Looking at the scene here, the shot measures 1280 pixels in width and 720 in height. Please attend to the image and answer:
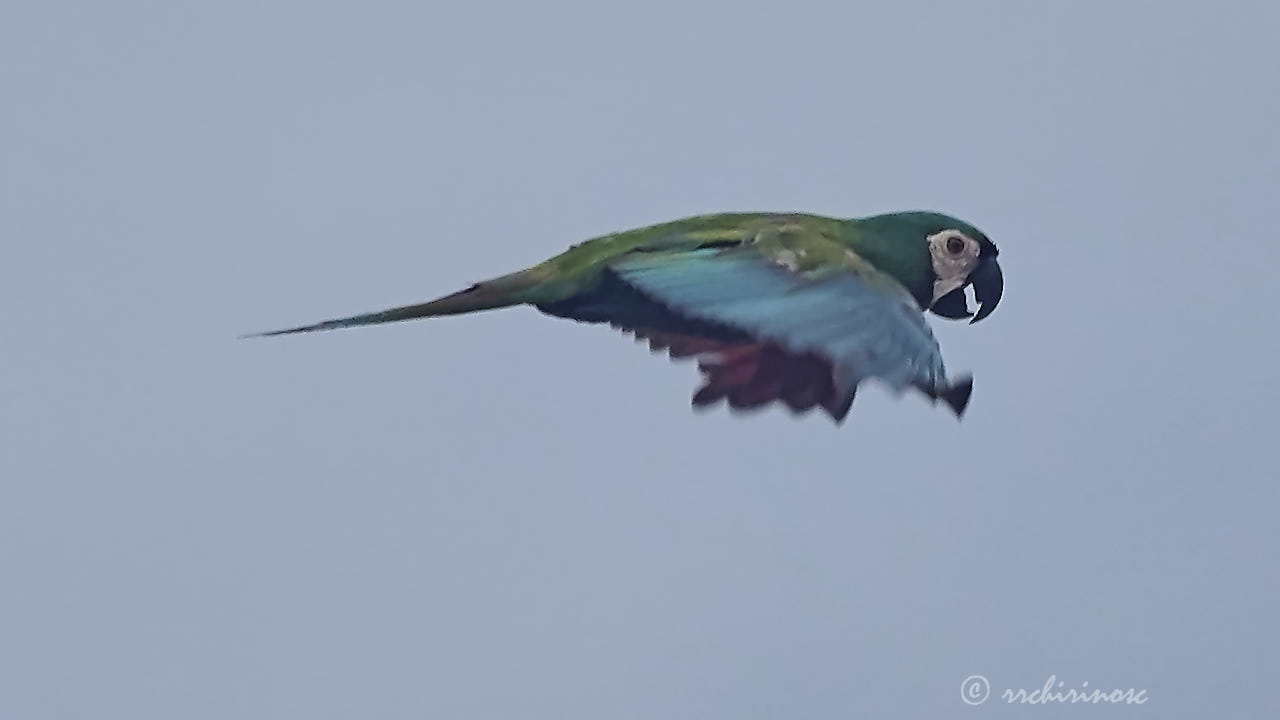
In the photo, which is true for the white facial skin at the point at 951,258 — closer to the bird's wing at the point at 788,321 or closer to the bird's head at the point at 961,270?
the bird's head at the point at 961,270

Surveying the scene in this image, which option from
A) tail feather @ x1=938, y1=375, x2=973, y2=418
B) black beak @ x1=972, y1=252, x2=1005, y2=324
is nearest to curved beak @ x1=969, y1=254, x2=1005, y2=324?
black beak @ x1=972, y1=252, x2=1005, y2=324

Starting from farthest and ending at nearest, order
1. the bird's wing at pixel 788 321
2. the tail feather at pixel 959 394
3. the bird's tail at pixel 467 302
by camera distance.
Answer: the bird's tail at pixel 467 302 < the bird's wing at pixel 788 321 < the tail feather at pixel 959 394

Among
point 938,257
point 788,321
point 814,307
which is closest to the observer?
point 788,321

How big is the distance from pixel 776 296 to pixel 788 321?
0.76 feet

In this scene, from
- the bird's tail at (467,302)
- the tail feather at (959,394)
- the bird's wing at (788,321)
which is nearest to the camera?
the tail feather at (959,394)

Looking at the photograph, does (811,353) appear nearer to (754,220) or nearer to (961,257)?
(754,220)

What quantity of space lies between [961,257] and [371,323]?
2.52m

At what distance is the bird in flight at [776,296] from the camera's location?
7.12 metres

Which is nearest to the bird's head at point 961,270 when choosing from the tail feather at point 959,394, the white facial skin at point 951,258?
the white facial skin at point 951,258

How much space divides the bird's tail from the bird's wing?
17.4 inches

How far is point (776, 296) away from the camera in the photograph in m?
7.40

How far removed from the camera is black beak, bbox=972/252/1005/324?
28.9 feet

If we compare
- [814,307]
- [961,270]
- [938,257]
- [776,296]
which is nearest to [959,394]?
[814,307]

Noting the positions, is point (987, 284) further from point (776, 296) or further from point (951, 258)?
point (776, 296)
